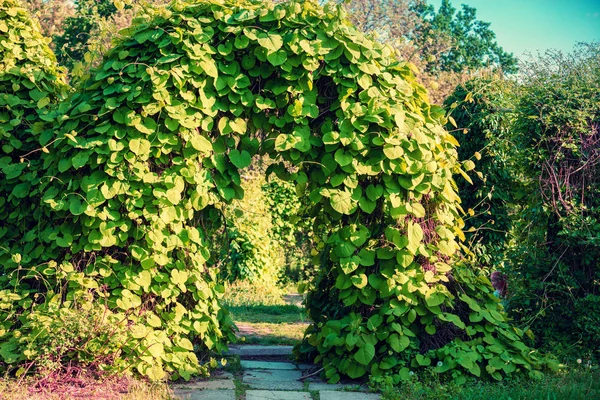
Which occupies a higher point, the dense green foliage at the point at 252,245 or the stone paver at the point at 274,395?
the dense green foliage at the point at 252,245

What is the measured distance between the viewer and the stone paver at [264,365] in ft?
17.0

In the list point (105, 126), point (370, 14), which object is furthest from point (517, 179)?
point (370, 14)

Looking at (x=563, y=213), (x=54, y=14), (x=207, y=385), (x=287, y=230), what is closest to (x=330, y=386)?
(x=207, y=385)

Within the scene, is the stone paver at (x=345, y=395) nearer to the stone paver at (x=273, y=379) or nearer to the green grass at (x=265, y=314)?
the stone paver at (x=273, y=379)

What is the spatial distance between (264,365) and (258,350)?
0.50m

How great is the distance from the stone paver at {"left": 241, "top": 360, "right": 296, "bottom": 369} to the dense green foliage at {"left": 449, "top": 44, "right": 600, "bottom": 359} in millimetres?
2131

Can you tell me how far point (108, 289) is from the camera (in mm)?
4344

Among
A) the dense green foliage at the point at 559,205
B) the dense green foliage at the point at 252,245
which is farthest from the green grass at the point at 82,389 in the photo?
the dense green foliage at the point at 252,245

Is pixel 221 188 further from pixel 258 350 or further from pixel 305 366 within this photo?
pixel 258 350

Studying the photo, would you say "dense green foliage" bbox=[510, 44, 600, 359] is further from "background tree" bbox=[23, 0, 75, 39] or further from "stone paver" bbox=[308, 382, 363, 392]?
"background tree" bbox=[23, 0, 75, 39]

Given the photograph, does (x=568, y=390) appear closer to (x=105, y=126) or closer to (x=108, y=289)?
(x=108, y=289)

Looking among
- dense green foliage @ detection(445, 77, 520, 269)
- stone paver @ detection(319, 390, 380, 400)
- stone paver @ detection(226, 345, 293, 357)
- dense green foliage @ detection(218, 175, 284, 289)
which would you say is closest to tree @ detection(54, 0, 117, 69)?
dense green foliage @ detection(218, 175, 284, 289)

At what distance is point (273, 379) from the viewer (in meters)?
4.71

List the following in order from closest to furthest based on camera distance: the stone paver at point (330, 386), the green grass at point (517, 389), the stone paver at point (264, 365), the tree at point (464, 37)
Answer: the green grass at point (517, 389) < the stone paver at point (330, 386) < the stone paver at point (264, 365) < the tree at point (464, 37)
